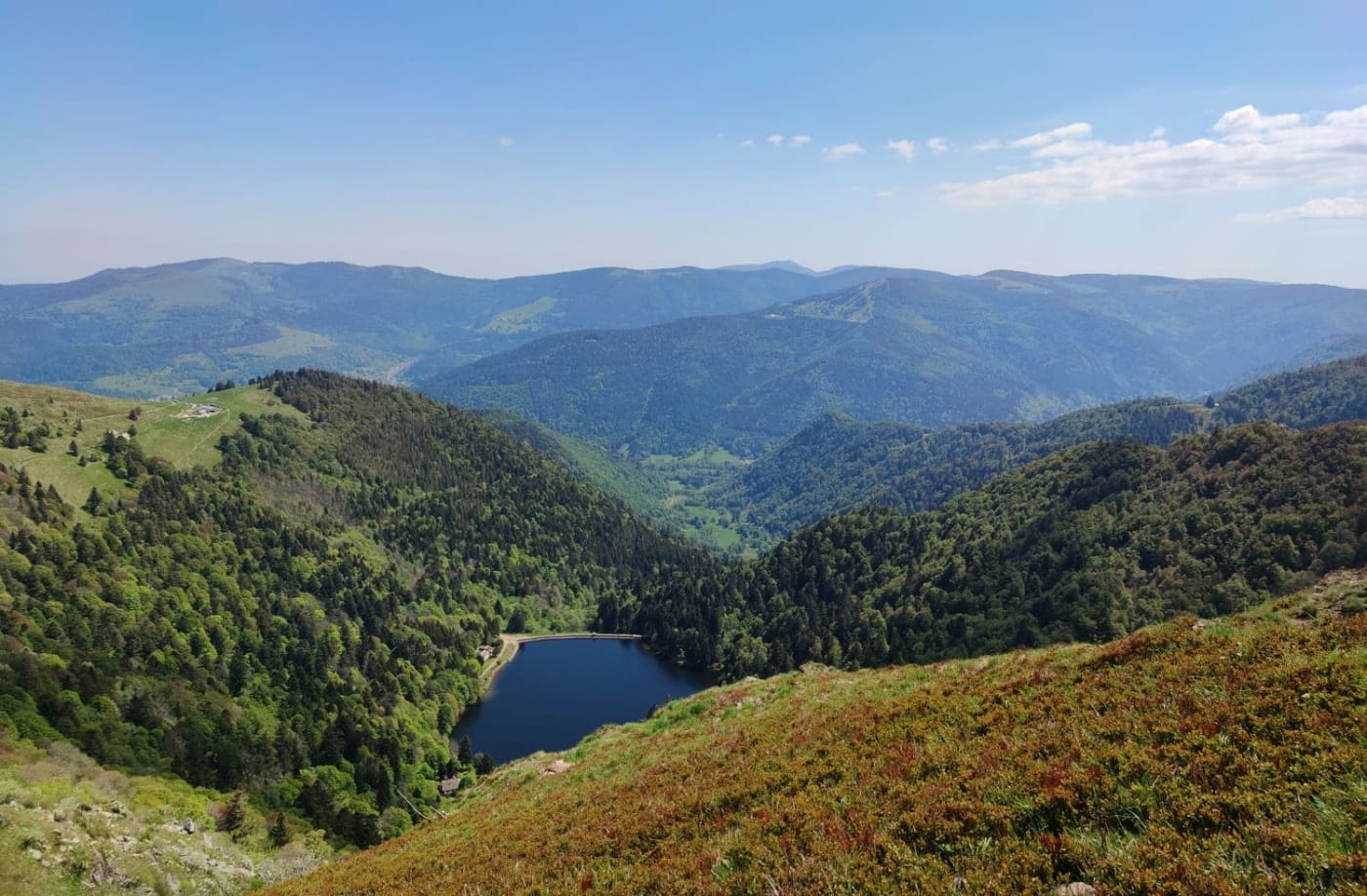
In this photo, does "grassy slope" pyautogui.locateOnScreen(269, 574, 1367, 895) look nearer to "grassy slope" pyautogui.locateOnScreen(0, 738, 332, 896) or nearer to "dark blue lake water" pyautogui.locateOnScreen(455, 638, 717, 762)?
"grassy slope" pyautogui.locateOnScreen(0, 738, 332, 896)

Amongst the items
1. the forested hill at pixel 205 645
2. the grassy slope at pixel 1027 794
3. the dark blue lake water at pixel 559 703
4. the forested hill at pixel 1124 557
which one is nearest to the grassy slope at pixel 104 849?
the grassy slope at pixel 1027 794

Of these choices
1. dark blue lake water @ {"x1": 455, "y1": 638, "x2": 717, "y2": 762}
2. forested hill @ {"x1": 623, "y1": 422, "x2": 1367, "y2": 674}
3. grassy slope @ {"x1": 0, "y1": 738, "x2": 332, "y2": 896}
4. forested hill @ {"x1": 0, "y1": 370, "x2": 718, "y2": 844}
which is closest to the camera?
grassy slope @ {"x1": 0, "y1": 738, "x2": 332, "y2": 896}

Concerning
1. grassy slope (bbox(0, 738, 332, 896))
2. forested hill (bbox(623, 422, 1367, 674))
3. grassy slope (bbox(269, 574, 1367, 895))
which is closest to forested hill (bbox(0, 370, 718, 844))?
grassy slope (bbox(0, 738, 332, 896))

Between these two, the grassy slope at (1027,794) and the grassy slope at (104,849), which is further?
the grassy slope at (104,849)

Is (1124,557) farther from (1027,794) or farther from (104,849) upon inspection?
(104,849)

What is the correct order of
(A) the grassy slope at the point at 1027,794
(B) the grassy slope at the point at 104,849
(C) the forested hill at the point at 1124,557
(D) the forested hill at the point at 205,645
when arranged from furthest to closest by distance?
(C) the forested hill at the point at 1124,557
(D) the forested hill at the point at 205,645
(B) the grassy slope at the point at 104,849
(A) the grassy slope at the point at 1027,794

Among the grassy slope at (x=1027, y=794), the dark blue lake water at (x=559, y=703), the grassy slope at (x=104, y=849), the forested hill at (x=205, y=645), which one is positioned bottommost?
the dark blue lake water at (x=559, y=703)

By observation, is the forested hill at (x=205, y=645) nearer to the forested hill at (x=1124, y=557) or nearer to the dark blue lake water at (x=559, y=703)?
the dark blue lake water at (x=559, y=703)
